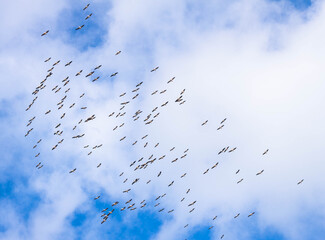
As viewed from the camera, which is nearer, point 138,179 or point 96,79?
point 96,79

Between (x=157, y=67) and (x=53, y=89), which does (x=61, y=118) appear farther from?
(x=157, y=67)

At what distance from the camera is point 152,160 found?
79.9 metres

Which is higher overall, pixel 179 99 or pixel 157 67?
pixel 157 67

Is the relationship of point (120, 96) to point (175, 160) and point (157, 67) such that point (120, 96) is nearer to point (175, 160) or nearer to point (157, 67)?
point (157, 67)

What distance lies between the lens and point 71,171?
77125mm

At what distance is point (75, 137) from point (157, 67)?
52.3ft

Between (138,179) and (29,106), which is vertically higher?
(29,106)

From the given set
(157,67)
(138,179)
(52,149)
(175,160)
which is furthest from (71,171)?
(157,67)

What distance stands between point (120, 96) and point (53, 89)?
1214cm

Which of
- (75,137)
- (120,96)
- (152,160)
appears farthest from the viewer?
(152,160)

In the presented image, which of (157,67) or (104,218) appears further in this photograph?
(104,218)

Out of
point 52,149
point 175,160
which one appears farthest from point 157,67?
point 52,149

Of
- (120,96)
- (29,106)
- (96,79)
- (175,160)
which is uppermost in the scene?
(29,106)

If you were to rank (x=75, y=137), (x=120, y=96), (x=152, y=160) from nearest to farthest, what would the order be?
(x=120, y=96) < (x=75, y=137) < (x=152, y=160)
